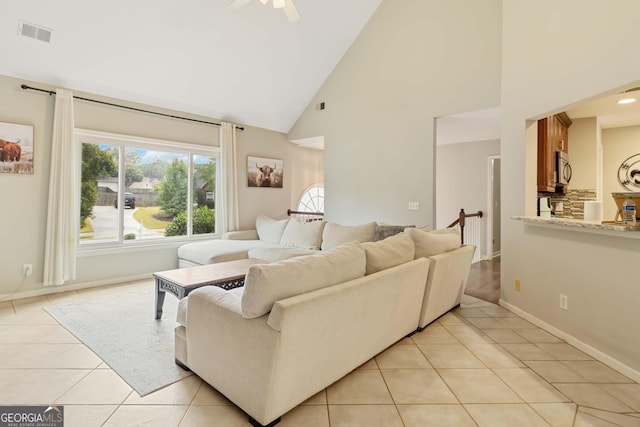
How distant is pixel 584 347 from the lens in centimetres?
257

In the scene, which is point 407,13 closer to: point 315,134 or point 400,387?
point 315,134

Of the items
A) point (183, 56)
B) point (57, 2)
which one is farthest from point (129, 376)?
point (183, 56)

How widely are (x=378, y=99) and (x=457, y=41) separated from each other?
1.36m

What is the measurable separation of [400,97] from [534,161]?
226 cm

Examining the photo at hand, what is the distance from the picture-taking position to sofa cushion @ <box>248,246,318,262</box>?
4312 millimetres

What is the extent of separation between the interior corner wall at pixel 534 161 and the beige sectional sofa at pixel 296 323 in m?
1.30

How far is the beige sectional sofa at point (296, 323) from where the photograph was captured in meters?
1.61

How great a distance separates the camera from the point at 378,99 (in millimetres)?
5234

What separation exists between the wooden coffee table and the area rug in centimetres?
28

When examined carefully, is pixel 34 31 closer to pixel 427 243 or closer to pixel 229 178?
pixel 229 178

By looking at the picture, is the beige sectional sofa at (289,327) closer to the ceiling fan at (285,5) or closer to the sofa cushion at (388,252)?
the sofa cushion at (388,252)

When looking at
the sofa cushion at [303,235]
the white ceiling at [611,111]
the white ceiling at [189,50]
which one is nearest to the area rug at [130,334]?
the sofa cushion at [303,235]
